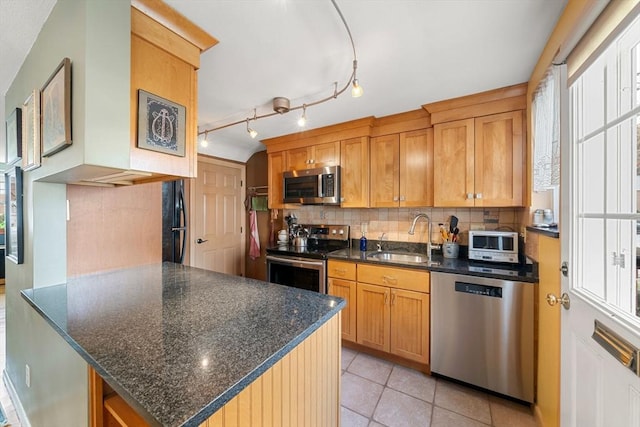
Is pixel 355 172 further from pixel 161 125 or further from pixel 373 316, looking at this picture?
pixel 161 125

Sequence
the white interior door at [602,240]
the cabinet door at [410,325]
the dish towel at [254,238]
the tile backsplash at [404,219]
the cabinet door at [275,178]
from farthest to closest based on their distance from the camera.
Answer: the dish towel at [254,238] → the cabinet door at [275,178] → the tile backsplash at [404,219] → the cabinet door at [410,325] → the white interior door at [602,240]

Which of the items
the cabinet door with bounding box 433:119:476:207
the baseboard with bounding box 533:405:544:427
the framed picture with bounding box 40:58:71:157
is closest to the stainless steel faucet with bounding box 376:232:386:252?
the cabinet door with bounding box 433:119:476:207

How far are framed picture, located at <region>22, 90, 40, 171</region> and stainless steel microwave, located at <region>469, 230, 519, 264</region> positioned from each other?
2.88 meters

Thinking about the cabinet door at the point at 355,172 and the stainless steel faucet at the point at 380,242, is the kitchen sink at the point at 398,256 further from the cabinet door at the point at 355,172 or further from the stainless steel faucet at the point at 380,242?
the cabinet door at the point at 355,172

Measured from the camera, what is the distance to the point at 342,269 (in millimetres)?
2484

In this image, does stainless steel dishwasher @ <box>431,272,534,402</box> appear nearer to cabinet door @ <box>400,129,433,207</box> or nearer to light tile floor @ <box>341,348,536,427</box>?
light tile floor @ <box>341,348,536,427</box>

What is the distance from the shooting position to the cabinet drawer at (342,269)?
2.43m

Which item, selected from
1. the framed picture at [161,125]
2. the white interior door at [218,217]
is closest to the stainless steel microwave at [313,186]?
the white interior door at [218,217]

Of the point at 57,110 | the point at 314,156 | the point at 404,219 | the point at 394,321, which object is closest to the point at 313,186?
the point at 314,156

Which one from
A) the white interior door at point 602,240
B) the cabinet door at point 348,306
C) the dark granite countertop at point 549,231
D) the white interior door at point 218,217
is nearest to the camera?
the white interior door at point 602,240

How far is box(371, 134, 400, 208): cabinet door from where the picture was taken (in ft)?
8.39

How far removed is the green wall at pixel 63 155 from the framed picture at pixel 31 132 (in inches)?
2.5

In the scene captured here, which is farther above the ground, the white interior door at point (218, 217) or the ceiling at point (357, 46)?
the ceiling at point (357, 46)

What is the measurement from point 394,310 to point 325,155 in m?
1.76
